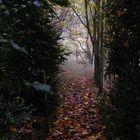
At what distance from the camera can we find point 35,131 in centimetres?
694

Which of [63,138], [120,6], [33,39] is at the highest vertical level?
Answer: [120,6]

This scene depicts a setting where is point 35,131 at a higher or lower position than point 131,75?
lower

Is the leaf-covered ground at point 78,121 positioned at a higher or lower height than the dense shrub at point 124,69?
lower

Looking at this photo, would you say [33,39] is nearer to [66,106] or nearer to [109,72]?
[109,72]

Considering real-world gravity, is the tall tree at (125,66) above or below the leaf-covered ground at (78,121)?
above

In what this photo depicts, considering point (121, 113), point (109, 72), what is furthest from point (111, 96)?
point (109, 72)

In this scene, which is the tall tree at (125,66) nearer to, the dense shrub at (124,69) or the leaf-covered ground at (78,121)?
the dense shrub at (124,69)

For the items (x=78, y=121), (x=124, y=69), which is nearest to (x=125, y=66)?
(x=124, y=69)

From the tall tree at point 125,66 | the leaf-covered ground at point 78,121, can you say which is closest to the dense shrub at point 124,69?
the tall tree at point 125,66

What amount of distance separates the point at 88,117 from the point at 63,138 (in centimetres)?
171

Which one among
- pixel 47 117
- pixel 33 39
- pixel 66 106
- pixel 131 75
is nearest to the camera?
pixel 131 75

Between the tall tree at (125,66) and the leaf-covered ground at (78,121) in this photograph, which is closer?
the tall tree at (125,66)

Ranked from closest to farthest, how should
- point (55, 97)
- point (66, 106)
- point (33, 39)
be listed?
point (33, 39), point (55, 97), point (66, 106)

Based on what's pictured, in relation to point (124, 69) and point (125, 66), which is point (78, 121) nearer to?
point (125, 66)
